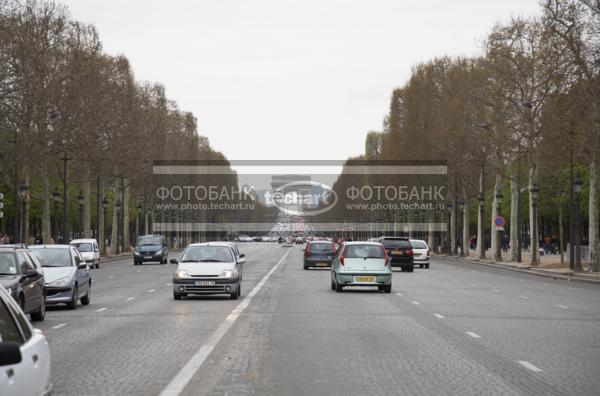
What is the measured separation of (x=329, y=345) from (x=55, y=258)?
12445 millimetres

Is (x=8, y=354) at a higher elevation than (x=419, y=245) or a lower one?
higher

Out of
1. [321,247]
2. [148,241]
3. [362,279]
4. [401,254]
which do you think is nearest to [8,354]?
[362,279]

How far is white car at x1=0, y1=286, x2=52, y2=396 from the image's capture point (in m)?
6.39

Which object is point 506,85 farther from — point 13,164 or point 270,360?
point 270,360

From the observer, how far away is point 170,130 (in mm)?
116375

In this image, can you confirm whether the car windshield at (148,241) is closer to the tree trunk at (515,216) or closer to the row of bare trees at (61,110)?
the row of bare trees at (61,110)

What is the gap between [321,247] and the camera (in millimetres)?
61125

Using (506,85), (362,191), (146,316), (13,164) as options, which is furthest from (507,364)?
(362,191)

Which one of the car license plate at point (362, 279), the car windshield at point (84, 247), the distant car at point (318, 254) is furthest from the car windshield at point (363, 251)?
the car windshield at point (84, 247)

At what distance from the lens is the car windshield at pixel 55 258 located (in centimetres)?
2731

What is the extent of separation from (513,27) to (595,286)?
30.2 metres

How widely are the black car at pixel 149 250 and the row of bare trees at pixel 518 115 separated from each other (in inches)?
864

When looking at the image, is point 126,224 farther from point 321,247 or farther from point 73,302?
point 73,302

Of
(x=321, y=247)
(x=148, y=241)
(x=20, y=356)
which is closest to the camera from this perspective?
(x=20, y=356)
